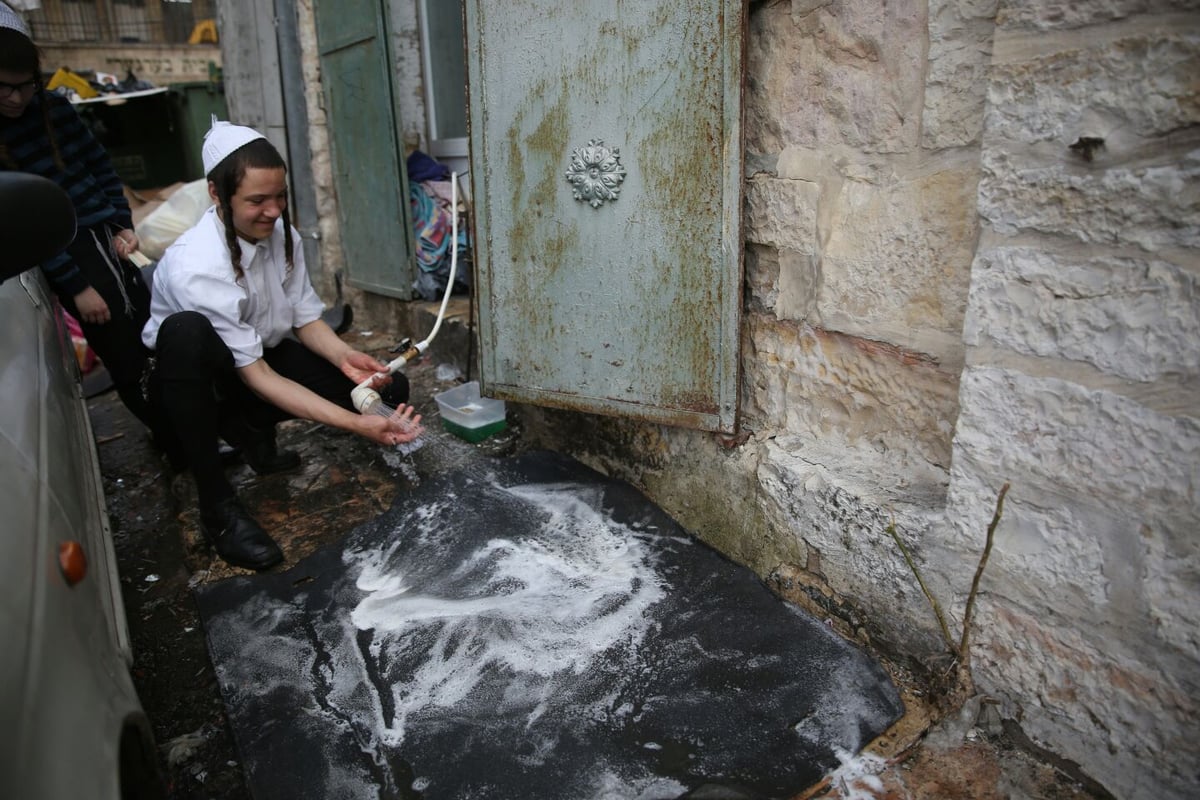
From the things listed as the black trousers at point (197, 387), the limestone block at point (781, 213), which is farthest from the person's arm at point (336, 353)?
the limestone block at point (781, 213)

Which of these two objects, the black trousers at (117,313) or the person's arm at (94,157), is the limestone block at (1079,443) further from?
the person's arm at (94,157)

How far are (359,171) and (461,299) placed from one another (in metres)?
1.10

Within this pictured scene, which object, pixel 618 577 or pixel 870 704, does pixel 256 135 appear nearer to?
pixel 618 577

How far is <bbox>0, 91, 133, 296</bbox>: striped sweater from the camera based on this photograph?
282 cm

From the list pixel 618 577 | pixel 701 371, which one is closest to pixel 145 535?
pixel 618 577

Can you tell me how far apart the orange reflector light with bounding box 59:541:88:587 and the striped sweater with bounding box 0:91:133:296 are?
77.0 inches

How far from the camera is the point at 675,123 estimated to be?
2197 millimetres

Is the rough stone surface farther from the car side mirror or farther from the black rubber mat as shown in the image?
the car side mirror

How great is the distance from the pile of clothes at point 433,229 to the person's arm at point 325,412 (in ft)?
6.34

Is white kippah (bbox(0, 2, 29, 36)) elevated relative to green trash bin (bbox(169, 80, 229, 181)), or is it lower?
lower

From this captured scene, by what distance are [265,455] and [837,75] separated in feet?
8.77

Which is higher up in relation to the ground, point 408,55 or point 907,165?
point 408,55

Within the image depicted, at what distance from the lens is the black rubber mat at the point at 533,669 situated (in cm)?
177

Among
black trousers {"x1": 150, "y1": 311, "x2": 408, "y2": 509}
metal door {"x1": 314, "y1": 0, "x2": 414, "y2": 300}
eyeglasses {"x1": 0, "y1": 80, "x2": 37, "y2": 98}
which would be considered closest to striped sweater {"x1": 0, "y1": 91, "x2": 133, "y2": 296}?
eyeglasses {"x1": 0, "y1": 80, "x2": 37, "y2": 98}
